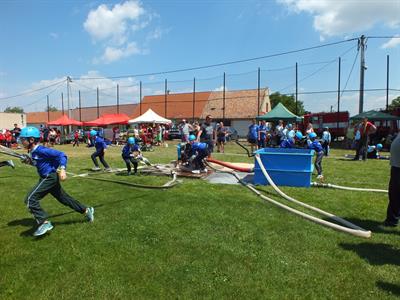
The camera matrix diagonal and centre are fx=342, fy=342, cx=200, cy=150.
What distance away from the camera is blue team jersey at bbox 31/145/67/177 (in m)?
5.35

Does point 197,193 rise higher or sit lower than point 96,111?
lower

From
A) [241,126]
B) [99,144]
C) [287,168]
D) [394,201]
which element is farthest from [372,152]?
[241,126]

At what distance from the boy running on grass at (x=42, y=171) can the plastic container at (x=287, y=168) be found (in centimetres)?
501

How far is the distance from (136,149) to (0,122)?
4296cm

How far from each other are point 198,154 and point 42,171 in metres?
5.91

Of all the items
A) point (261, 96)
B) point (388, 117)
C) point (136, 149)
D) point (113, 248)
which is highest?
point (261, 96)

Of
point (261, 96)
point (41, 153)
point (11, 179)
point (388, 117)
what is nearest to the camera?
point (41, 153)

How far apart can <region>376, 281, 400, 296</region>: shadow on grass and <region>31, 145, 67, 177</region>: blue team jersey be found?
4.57 metres

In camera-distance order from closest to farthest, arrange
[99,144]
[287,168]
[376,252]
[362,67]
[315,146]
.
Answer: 1. [376,252]
2. [287,168]
3. [315,146]
4. [99,144]
5. [362,67]

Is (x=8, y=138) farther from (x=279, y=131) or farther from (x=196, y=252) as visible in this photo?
(x=196, y=252)

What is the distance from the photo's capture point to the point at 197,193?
7.78 metres

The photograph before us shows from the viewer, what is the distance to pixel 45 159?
17.8ft

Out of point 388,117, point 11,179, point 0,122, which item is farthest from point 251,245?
point 0,122

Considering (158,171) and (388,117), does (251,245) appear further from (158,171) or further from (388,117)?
(388,117)
